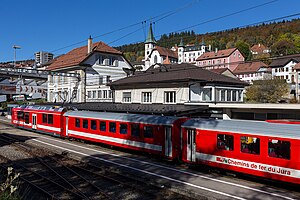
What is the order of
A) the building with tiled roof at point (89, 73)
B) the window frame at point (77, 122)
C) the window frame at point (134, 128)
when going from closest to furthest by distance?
the window frame at point (134, 128)
the window frame at point (77, 122)
the building with tiled roof at point (89, 73)

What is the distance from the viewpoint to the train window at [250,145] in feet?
40.1

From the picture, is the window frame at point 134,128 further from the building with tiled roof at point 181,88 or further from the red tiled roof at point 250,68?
the red tiled roof at point 250,68

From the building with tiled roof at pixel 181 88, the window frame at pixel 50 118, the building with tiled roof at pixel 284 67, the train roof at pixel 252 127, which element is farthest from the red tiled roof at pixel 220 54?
the train roof at pixel 252 127

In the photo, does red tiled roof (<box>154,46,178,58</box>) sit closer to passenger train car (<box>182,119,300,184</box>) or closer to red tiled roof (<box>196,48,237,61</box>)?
red tiled roof (<box>196,48,237,61</box>)

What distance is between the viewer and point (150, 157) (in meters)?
18.0

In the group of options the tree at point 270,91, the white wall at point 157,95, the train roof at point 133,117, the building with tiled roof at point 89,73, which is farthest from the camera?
the tree at point 270,91

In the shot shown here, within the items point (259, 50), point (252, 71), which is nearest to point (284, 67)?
point (252, 71)

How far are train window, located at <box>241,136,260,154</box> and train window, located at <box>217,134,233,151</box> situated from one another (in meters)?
0.59

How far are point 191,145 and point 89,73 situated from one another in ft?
96.4

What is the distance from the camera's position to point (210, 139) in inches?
551

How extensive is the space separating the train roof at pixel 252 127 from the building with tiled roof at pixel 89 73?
22174 mm

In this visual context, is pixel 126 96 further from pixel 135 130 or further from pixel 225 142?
pixel 225 142

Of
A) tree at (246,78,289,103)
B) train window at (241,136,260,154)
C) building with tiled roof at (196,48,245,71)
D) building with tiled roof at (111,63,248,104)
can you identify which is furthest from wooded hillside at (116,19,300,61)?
train window at (241,136,260,154)

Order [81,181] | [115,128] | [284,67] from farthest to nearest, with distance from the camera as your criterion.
A: 1. [284,67]
2. [115,128]
3. [81,181]
